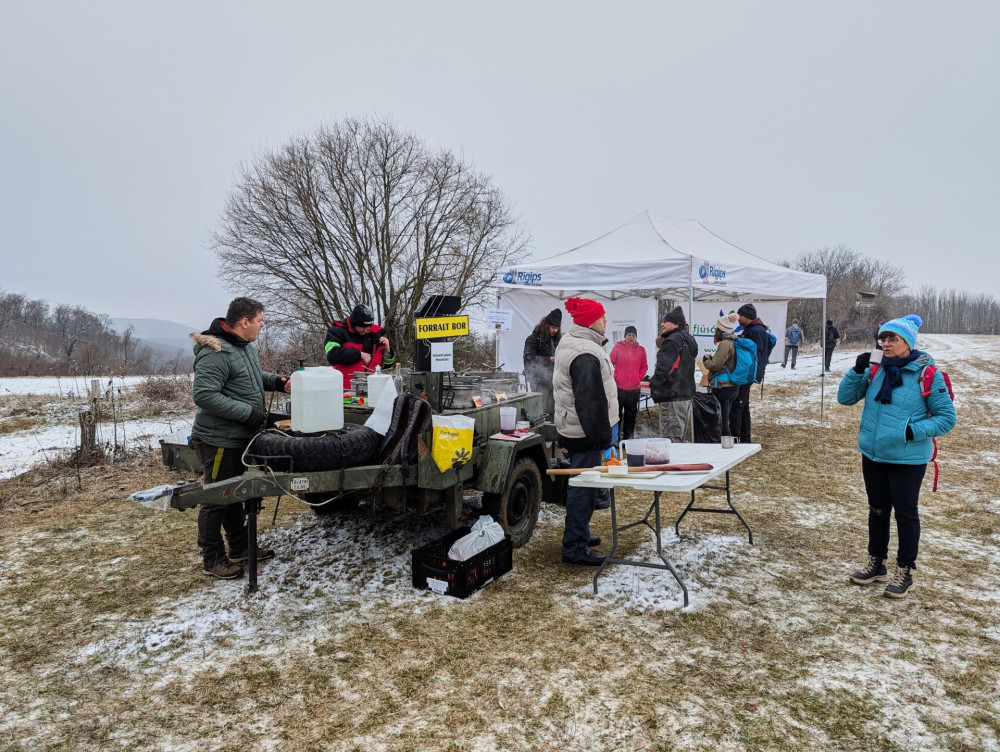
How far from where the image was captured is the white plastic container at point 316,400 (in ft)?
10.6

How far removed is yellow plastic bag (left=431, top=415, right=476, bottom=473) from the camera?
133 inches

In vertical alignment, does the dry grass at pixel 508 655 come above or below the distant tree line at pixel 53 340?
below

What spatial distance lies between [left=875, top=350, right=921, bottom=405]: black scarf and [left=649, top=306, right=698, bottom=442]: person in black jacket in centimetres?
305

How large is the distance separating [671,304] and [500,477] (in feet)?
28.2

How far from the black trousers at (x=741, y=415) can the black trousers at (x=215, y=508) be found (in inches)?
210

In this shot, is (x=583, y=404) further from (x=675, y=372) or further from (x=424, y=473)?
(x=675, y=372)

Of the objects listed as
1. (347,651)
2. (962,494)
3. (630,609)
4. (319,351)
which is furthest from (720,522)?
(319,351)

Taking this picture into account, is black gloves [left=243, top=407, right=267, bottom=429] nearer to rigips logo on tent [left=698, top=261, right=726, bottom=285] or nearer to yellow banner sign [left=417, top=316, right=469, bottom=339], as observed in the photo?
yellow banner sign [left=417, top=316, right=469, bottom=339]

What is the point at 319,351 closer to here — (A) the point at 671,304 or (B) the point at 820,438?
(A) the point at 671,304

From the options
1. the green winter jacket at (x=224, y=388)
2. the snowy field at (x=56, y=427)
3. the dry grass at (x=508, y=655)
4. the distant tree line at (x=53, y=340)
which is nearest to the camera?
the dry grass at (x=508, y=655)

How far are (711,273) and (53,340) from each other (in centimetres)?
4010

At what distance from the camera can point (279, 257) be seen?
19109 millimetres

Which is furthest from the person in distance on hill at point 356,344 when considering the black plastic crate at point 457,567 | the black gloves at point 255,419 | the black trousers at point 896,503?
the black trousers at point 896,503

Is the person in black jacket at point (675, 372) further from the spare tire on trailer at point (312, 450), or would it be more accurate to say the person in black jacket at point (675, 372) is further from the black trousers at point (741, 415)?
the spare tire on trailer at point (312, 450)
